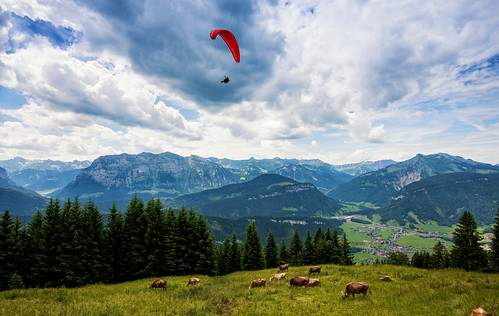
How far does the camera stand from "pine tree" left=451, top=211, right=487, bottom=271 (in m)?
42.9

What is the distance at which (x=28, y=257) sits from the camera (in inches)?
1209

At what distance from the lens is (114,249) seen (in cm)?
3425

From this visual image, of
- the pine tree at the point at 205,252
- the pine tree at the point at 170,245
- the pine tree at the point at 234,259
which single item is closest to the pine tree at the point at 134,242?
the pine tree at the point at 170,245

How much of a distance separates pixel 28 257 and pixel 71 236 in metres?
6.96

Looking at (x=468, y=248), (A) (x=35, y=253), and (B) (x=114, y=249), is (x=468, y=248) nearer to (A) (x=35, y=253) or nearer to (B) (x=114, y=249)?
(B) (x=114, y=249)

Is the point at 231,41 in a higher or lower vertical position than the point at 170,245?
higher

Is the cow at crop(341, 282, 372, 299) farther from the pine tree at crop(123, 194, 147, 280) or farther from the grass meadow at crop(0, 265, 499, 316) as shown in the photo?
the pine tree at crop(123, 194, 147, 280)

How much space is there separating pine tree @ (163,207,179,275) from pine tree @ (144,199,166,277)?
2.12ft

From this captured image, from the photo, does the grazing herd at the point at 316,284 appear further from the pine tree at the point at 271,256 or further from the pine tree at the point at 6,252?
the pine tree at the point at 271,256

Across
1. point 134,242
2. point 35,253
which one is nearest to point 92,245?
point 134,242

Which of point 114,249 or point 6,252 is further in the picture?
point 114,249

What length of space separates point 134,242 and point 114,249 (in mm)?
3196

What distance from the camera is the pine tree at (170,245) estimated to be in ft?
112

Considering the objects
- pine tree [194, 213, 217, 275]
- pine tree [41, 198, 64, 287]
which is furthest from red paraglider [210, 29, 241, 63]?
pine tree [41, 198, 64, 287]
